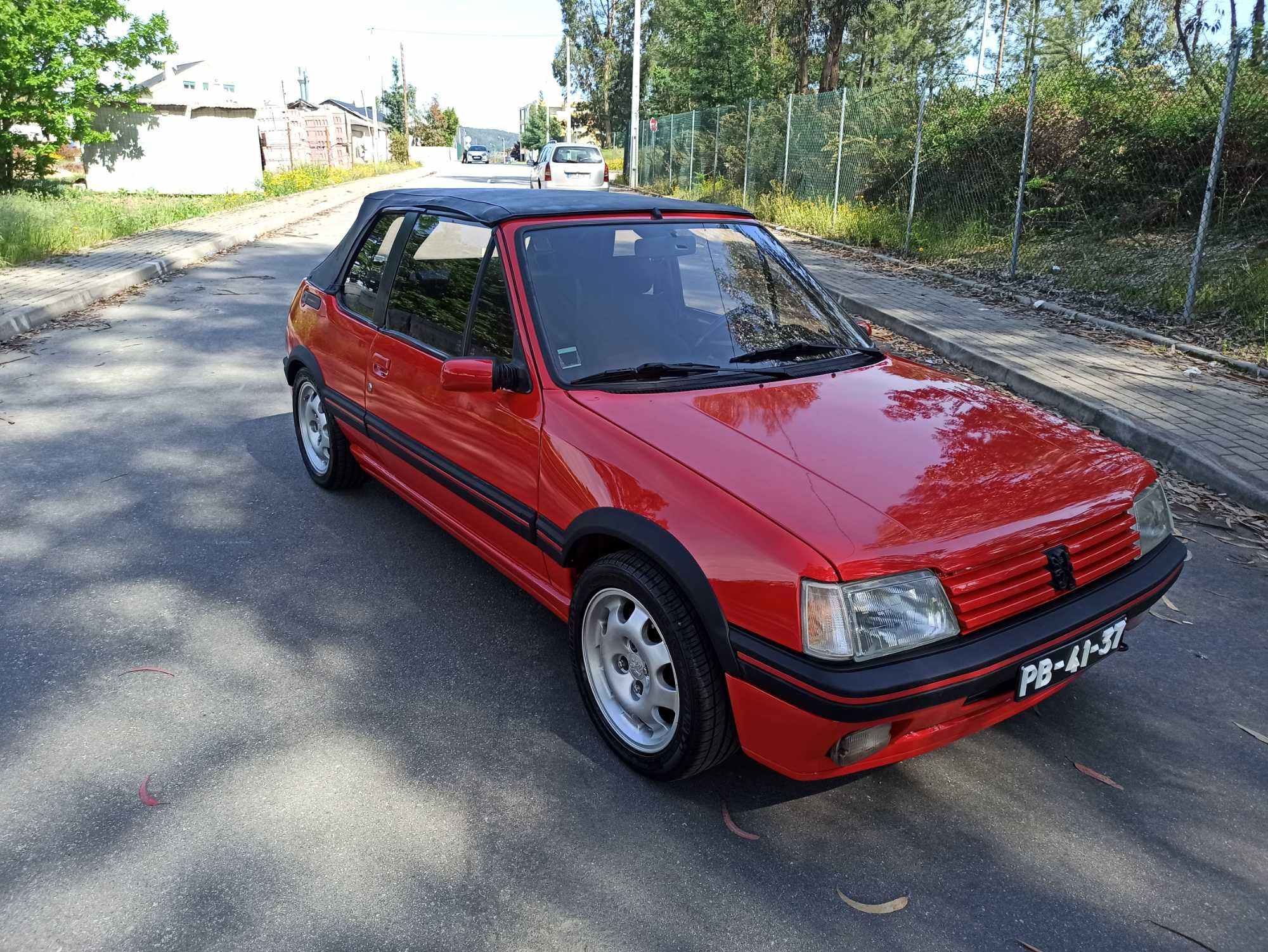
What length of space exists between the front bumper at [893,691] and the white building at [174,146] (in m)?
28.8

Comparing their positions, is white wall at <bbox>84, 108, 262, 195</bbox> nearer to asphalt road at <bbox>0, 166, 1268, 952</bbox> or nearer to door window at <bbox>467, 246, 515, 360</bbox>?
asphalt road at <bbox>0, 166, 1268, 952</bbox>

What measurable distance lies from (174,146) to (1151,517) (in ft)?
97.2

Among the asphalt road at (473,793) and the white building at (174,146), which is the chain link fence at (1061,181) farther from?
the white building at (174,146)

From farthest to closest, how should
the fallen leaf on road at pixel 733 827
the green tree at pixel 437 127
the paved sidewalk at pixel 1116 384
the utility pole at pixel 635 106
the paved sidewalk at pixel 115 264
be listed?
the green tree at pixel 437 127, the utility pole at pixel 635 106, the paved sidewalk at pixel 115 264, the paved sidewalk at pixel 1116 384, the fallen leaf on road at pixel 733 827

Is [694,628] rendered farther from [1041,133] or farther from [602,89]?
[602,89]

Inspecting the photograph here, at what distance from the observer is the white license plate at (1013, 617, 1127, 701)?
2400mm

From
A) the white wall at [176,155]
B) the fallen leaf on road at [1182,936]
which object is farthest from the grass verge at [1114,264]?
the white wall at [176,155]

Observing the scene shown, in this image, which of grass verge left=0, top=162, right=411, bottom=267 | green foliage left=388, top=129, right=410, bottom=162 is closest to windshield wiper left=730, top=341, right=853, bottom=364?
grass verge left=0, top=162, right=411, bottom=267

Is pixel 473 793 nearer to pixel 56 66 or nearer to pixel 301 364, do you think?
pixel 301 364

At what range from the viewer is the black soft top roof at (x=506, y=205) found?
138 inches

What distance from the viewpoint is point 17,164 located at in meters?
19.1

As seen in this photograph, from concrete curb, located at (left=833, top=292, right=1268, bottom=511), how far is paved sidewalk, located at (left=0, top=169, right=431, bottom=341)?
8.73 metres

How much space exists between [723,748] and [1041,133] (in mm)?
13432

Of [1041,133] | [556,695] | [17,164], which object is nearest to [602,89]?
[17,164]
